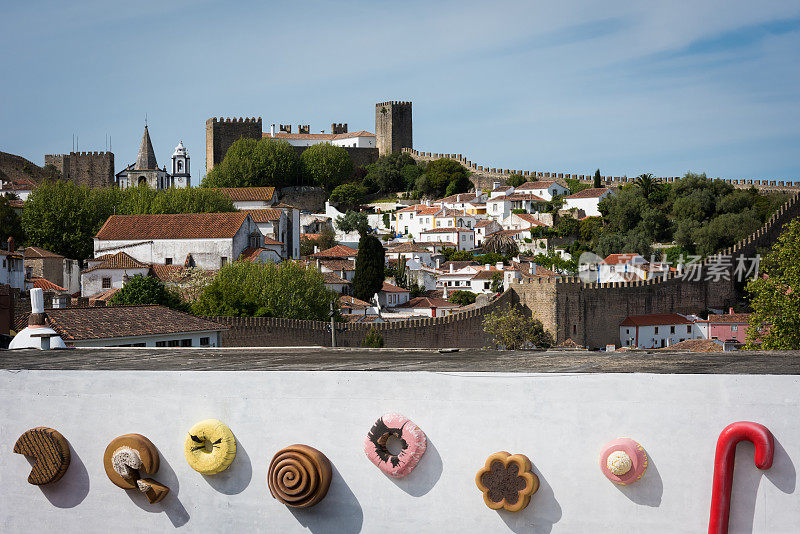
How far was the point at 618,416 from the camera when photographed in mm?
4684

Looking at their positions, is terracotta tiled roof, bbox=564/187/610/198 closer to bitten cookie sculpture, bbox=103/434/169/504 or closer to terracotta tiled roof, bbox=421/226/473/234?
terracotta tiled roof, bbox=421/226/473/234

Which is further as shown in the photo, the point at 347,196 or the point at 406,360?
the point at 347,196

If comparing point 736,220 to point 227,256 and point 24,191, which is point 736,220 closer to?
point 227,256

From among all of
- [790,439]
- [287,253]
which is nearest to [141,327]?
[790,439]

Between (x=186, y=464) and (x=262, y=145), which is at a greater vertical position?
(x=262, y=145)

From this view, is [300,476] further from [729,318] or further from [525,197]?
[525,197]

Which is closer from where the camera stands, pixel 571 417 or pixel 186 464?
pixel 571 417

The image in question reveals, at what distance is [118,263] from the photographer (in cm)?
3497

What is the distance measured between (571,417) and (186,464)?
7.07ft

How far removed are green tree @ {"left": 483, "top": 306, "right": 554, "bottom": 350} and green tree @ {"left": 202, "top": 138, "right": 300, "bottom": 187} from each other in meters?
34.2

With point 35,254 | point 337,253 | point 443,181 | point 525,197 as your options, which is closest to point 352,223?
point 525,197

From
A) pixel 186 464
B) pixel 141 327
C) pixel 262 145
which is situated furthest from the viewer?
pixel 262 145

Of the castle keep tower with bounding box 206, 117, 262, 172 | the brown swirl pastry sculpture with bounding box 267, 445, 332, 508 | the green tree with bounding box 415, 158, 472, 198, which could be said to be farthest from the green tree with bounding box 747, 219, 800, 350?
the castle keep tower with bounding box 206, 117, 262, 172

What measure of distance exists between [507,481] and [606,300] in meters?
33.1
